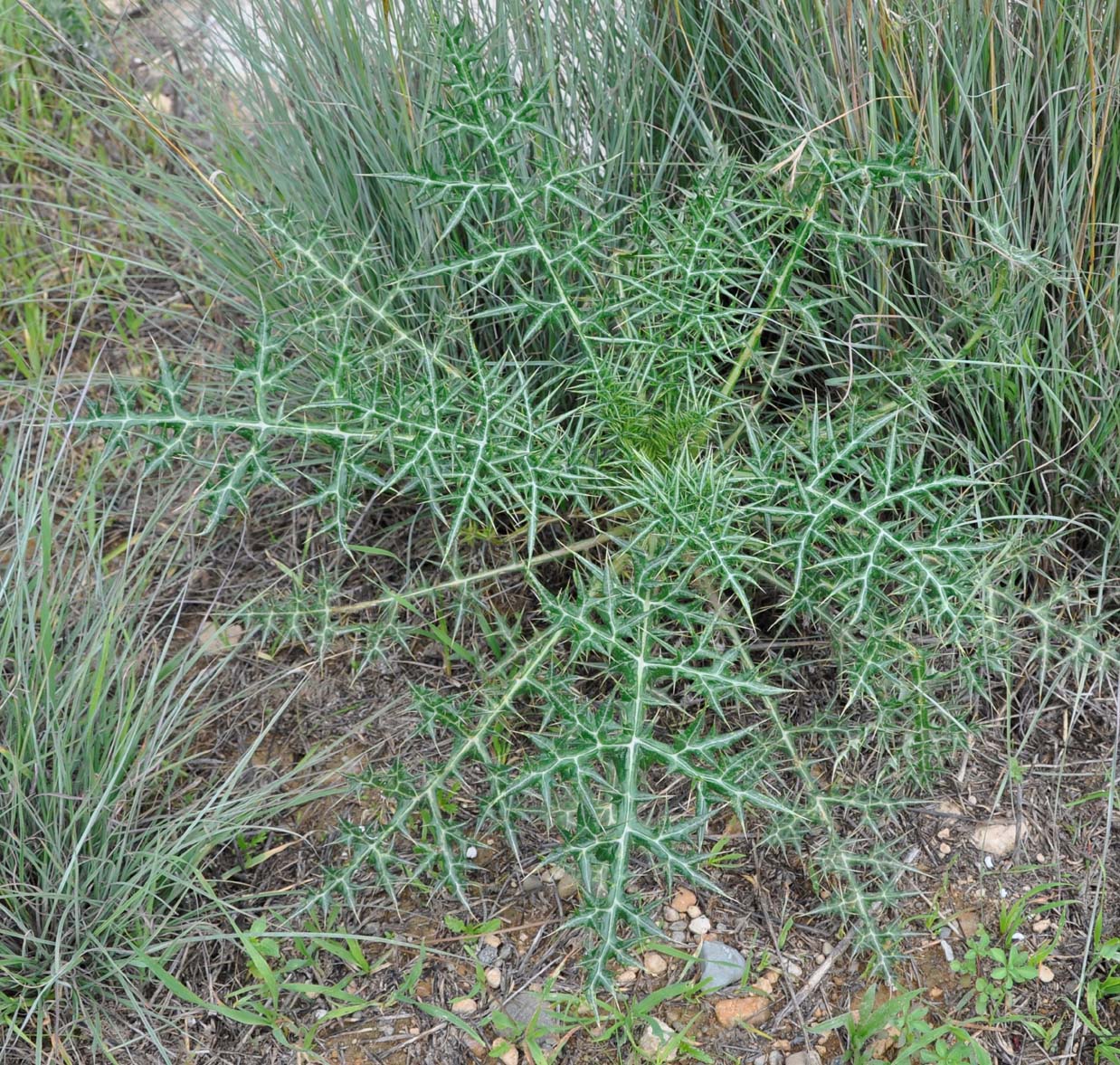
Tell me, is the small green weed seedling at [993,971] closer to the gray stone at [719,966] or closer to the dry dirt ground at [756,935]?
the dry dirt ground at [756,935]

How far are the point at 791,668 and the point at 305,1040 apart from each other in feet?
3.13

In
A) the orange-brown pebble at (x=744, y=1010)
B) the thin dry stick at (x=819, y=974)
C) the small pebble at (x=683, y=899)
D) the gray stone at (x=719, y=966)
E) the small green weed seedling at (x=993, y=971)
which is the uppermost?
the small pebble at (x=683, y=899)

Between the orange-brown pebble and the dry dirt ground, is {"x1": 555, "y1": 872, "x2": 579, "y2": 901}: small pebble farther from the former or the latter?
the orange-brown pebble

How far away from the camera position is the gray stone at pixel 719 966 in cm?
170

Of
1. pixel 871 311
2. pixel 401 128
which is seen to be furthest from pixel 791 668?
pixel 401 128

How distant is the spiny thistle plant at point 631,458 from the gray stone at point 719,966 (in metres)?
0.13

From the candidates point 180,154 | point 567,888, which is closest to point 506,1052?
point 567,888

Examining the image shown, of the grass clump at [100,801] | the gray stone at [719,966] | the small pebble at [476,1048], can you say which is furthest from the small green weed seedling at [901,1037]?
the grass clump at [100,801]

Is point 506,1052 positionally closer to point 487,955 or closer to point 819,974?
point 487,955

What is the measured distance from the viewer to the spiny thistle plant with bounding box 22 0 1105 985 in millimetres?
1630

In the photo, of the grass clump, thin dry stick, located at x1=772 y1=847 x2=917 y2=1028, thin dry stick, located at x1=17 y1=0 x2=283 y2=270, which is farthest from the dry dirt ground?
thin dry stick, located at x1=17 y1=0 x2=283 y2=270

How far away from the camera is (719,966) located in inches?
67.5

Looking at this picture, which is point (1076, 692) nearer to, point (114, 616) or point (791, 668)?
point (791, 668)

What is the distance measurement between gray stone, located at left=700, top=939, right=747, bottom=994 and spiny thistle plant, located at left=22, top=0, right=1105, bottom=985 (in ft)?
0.43
